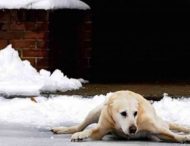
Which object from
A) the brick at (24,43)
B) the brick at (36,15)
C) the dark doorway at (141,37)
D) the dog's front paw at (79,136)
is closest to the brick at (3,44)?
the brick at (24,43)

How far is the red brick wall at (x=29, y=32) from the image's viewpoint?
9.49 metres

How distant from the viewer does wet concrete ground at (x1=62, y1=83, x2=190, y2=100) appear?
29.1ft

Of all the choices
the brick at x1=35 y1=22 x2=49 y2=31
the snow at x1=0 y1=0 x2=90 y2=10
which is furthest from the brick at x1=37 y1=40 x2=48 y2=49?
the snow at x1=0 y1=0 x2=90 y2=10

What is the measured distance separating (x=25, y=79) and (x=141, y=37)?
4160 mm

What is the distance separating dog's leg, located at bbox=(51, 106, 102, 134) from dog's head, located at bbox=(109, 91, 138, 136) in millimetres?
413

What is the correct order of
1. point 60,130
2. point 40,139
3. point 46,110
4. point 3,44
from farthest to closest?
point 3,44
point 46,110
point 60,130
point 40,139

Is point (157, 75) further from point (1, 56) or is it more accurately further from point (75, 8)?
point (1, 56)

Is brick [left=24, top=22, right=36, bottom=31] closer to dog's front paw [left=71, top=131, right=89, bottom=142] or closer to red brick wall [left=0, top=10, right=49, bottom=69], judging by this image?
red brick wall [left=0, top=10, right=49, bottom=69]

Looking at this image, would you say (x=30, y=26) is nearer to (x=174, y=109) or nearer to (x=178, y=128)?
(x=174, y=109)

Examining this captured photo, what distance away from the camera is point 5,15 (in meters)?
9.55

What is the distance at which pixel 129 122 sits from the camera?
5.65 m

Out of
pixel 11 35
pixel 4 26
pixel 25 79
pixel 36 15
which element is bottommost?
pixel 25 79

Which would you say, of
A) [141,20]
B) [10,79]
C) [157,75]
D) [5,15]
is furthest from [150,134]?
[141,20]

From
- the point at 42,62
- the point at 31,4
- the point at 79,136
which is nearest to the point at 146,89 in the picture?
the point at 42,62
